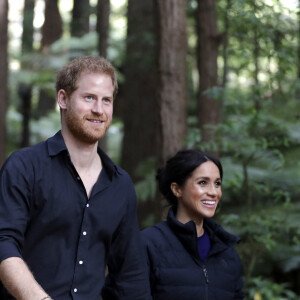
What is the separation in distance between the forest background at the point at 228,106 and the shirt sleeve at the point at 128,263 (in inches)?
121

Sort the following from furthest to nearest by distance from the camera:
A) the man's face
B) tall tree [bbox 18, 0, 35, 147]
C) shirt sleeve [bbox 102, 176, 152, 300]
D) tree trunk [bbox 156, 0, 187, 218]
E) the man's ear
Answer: tall tree [bbox 18, 0, 35, 147] < tree trunk [bbox 156, 0, 187, 218] < shirt sleeve [bbox 102, 176, 152, 300] < the man's ear < the man's face

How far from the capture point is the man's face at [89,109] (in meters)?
3.35

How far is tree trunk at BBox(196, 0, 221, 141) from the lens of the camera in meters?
9.43

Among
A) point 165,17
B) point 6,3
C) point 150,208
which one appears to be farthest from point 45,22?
point 165,17

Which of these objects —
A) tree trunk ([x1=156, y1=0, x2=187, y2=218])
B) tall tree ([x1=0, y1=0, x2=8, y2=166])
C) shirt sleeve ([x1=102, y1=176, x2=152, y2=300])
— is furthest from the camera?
tall tree ([x1=0, y1=0, x2=8, y2=166])

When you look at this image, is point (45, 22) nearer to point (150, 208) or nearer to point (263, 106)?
point (150, 208)

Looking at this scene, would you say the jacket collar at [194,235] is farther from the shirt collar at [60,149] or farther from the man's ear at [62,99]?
the man's ear at [62,99]

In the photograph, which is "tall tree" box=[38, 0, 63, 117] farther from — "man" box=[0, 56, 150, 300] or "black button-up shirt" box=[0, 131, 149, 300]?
"black button-up shirt" box=[0, 131, 149, 300]

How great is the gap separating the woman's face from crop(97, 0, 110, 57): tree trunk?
6.44m

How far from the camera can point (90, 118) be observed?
3.35 metres

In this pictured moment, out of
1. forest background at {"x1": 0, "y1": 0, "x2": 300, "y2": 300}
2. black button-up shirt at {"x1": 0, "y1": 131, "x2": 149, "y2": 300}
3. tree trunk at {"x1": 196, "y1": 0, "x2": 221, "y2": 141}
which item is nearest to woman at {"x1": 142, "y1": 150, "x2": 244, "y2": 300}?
black button-up shirt at {"x1": 0, "y1": 131, "x2": 149, "y2": 300}

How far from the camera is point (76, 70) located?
3428mm

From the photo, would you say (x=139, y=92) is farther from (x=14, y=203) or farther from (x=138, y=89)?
(x=14, y=203)

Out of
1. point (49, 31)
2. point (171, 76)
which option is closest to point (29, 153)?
point (171, 76)
